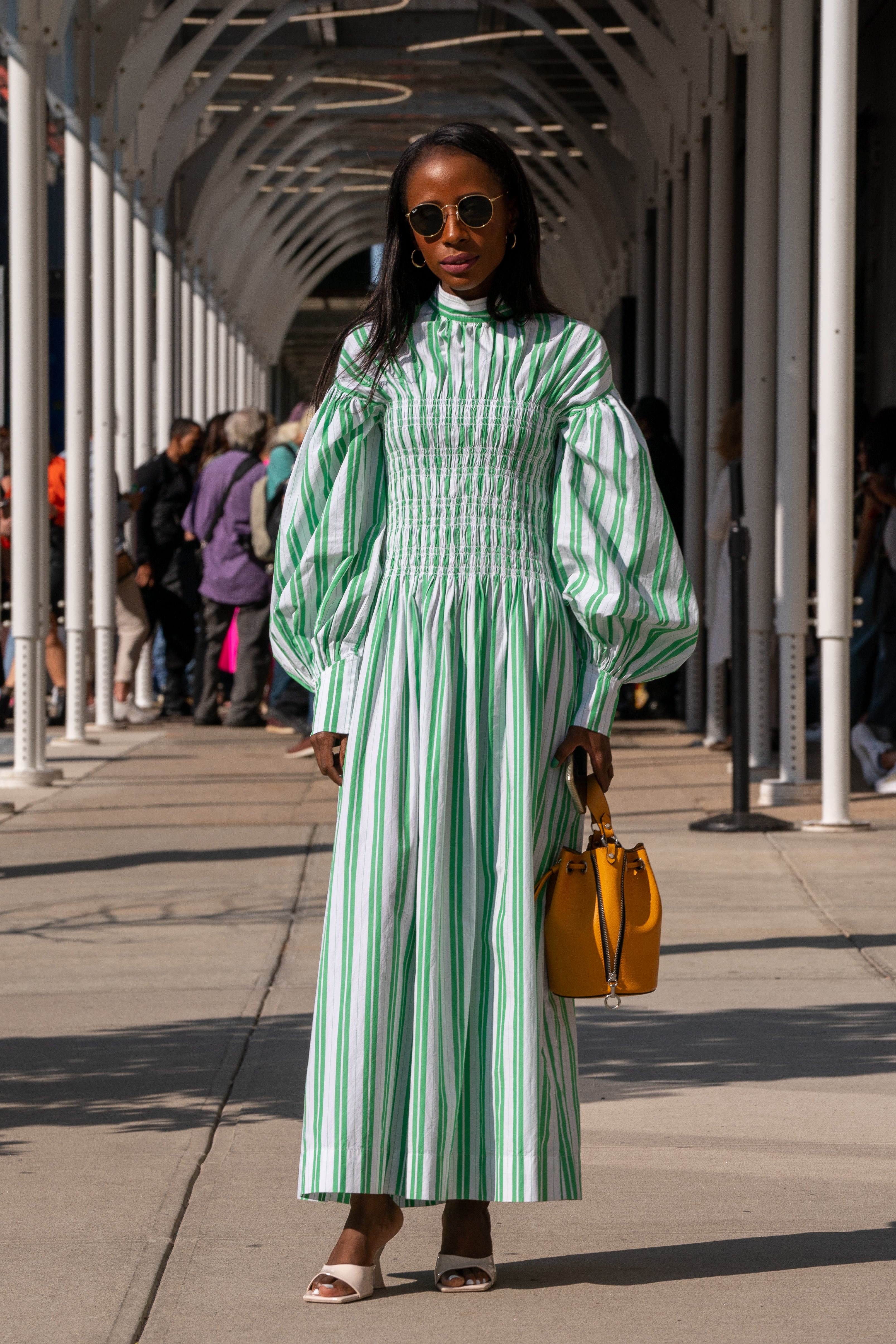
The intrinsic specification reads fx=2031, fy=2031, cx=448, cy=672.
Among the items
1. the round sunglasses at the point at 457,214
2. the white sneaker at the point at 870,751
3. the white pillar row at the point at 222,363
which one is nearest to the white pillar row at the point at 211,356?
the white pillar row at the point at 222,363

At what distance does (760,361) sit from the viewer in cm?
1065

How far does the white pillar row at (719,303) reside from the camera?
1282 cm

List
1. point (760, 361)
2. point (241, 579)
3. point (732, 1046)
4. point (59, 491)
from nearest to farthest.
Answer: point (732, 1046) → point (760, 361) → point (241, 579) → point (59, 491)

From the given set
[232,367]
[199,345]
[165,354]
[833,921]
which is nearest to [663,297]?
[165,354]

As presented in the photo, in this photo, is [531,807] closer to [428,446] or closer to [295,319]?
[428,446]

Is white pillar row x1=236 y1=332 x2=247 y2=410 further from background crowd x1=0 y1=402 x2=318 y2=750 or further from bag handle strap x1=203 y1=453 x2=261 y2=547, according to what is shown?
bag handle strap x1=203 y1=453 x2=261 y2=547

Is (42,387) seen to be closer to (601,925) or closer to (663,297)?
(601,925)

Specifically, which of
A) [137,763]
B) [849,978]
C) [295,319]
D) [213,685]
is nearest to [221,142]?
[213,685]

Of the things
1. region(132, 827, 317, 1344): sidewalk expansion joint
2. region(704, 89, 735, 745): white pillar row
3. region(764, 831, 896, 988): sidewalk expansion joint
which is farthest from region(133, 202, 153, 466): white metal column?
region(132, 827, 317, 1344): sidewalk expansion joint

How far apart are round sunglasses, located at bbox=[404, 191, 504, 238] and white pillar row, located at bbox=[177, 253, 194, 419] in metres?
19.3

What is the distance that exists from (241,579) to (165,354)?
611 cm

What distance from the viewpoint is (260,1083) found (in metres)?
4.43

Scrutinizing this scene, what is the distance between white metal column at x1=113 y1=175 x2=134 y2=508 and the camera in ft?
52.4

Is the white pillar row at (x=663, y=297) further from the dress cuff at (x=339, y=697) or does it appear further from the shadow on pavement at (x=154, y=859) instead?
the dress cuff at (x=339, y=697)
